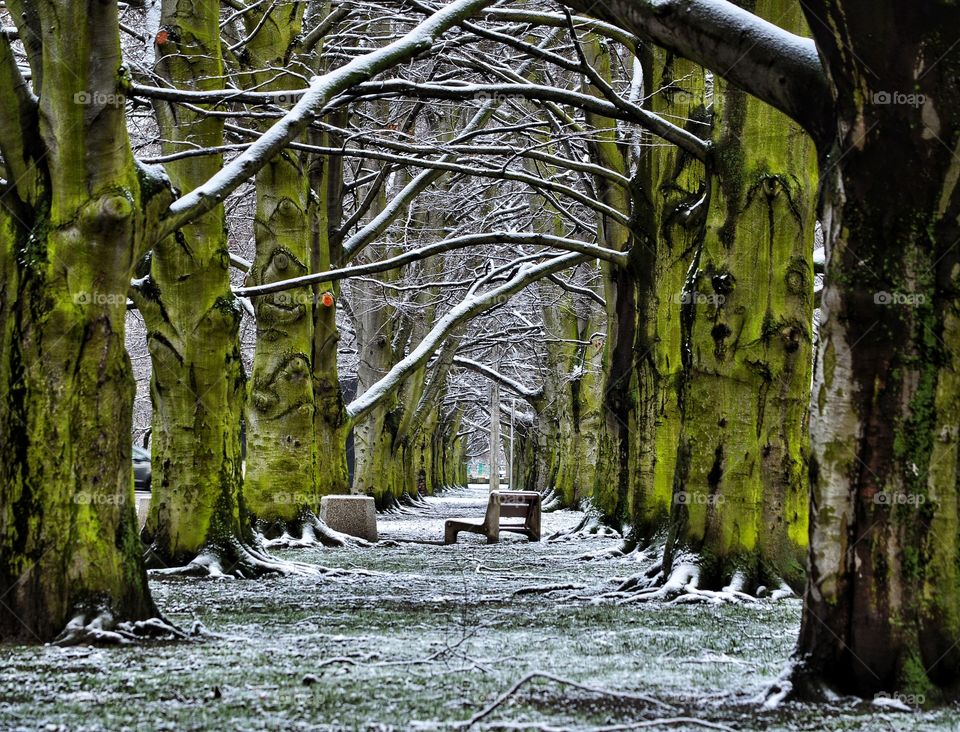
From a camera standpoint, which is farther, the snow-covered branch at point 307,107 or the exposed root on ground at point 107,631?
the snow-covered branch at point 307,107

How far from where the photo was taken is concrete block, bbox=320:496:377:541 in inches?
686

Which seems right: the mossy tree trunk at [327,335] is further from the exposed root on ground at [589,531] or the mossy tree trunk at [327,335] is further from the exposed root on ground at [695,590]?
the exposed root on ground at [695,590]

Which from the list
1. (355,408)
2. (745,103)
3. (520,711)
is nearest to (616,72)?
(355,408)

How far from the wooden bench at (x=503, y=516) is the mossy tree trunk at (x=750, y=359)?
7986 millimetres

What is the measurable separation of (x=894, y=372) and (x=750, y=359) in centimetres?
457

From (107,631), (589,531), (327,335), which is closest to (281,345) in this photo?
(327,335)

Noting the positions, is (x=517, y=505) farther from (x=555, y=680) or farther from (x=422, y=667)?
(x=555, y=680)

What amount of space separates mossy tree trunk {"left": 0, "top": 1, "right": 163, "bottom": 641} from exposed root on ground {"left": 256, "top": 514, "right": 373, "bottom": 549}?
25.0 feet

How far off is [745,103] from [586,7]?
3.63 m

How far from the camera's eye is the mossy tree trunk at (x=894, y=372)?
534 centimetres

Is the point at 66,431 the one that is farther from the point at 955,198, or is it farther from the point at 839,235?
the point at 955,198

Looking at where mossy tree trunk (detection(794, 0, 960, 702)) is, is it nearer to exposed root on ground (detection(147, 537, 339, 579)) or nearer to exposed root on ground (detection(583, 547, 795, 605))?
exposed root on ground (detection(583, 547, 795, 605))

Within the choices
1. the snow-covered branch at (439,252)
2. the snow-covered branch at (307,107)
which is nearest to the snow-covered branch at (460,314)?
the snow-covered branch at (439,252)

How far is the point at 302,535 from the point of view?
612 inches
